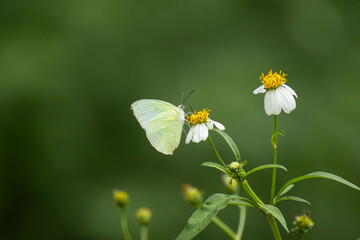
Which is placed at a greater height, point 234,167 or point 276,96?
point 276,96

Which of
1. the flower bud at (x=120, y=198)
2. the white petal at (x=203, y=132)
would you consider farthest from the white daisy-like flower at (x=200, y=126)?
the flower bud at (x=120, y=198)

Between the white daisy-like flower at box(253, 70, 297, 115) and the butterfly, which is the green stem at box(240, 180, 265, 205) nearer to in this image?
the white daisy-like flower at box(253, 70, 297, 115)

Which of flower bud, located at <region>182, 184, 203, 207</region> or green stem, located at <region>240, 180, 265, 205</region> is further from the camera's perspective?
flower bud, located at <region>182, 184, 203, 207</region>

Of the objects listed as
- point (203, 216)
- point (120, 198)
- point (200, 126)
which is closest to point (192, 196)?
point (120, 198)

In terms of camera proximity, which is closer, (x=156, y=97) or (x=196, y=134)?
(x=196, y=134)

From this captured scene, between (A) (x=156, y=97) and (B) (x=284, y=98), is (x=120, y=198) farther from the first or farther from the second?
(A) (x=156, y=97)

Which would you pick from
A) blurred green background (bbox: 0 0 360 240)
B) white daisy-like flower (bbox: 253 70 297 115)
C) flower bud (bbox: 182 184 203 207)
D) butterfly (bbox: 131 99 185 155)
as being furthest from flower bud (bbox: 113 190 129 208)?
blurred green background (bbox: 0 0 360 240)

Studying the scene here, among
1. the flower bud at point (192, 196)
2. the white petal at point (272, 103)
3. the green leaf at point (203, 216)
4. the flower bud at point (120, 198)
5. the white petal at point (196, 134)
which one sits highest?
the white petal at point (272, 103)

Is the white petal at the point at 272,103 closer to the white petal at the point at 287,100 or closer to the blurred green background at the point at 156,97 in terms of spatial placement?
the white petal at the point at 287,100
